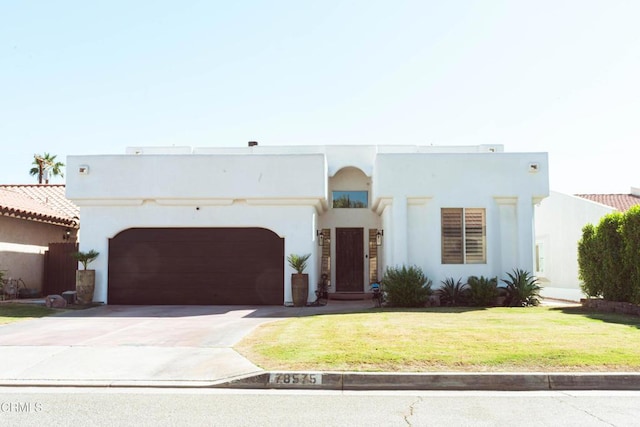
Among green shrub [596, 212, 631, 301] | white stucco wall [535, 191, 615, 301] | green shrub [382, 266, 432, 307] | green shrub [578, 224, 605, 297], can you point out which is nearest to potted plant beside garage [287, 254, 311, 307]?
green shrub [382, 266, 432, 307]

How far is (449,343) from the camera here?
9.02m

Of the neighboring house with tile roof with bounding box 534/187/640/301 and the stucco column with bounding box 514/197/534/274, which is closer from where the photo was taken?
the stucco column with bounding box 514/197/534/274

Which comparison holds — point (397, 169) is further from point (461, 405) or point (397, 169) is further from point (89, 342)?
point (461, 405)

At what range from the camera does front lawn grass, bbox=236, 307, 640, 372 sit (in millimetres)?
7582

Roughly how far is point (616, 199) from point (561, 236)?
5633 millimetres

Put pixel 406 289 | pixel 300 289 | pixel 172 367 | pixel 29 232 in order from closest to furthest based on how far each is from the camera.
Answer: pixel 172 367 → pixel 406 289 → pixel 300 289 → pixel 29 232

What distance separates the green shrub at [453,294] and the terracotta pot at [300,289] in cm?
393

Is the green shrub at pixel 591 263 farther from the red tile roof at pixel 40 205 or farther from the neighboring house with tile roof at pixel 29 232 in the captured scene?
the neighboring house with tile roof at pixel 29 232

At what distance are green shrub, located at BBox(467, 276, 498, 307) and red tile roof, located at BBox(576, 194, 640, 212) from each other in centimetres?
1201

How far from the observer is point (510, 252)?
56.0ft

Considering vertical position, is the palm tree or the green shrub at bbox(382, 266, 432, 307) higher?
the palm tree

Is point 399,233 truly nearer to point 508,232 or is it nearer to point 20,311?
point 508,232

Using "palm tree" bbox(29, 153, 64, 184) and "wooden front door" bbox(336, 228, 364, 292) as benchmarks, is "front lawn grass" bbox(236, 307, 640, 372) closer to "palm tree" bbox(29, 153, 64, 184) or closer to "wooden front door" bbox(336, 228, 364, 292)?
"wooden front door" bbox(336, 228, 364, 292)
